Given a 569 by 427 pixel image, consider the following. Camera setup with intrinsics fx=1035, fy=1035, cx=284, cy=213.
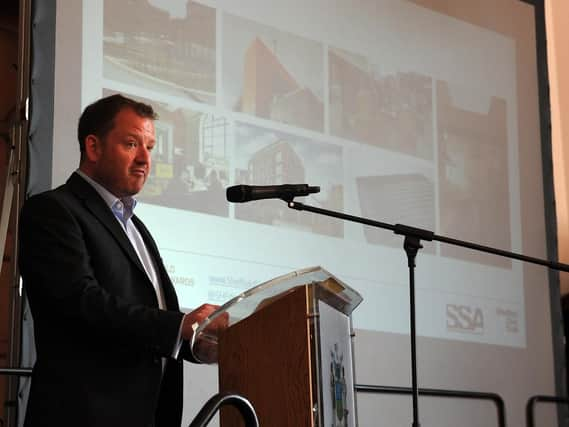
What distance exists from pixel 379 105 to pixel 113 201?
2.22 m

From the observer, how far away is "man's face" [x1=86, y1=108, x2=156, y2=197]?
262cm

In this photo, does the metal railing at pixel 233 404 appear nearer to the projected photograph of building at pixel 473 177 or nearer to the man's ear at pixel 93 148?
the man's ear at pixel 93 148

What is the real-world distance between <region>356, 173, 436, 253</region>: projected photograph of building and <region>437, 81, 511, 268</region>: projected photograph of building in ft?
0.30

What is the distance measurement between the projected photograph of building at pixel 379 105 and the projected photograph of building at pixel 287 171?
0.18 meters

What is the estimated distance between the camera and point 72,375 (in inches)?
90.1

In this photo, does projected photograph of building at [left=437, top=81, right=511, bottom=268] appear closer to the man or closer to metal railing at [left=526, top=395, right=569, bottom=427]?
metal railing at [left=526, top=395, right=569, bottom=427]

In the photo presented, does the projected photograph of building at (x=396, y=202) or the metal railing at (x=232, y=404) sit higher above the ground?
the projected photograph of building at (x=396, y=202)

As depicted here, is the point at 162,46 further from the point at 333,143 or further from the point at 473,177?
the point at 473,177

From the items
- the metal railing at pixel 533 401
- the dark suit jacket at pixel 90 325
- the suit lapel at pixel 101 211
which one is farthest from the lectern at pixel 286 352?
the metal railing at pixel 533 401

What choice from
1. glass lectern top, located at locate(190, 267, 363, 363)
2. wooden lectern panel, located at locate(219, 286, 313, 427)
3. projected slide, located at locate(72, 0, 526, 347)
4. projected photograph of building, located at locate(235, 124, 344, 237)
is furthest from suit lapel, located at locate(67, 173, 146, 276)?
projected photograph of building, located at locate(235, 124, 344, 237)

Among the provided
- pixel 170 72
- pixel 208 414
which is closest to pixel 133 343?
pixel 208 414

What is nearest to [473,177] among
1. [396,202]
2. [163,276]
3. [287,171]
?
[396,202]

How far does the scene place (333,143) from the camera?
434 cm

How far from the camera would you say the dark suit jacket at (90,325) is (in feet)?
7.35
